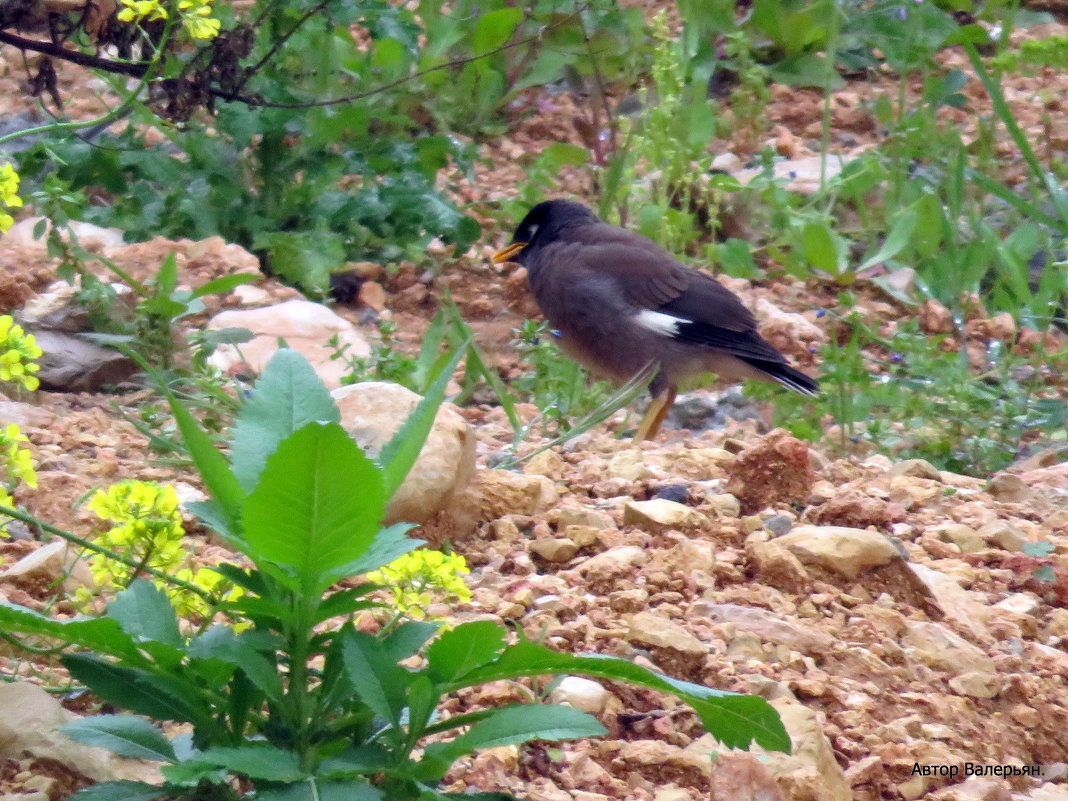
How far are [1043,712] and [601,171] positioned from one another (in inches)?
191

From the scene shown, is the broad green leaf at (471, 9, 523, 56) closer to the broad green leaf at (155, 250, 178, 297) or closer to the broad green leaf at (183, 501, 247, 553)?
the broad green leaf at (155, 250, 178, 297)

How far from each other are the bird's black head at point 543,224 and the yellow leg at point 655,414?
95 cm

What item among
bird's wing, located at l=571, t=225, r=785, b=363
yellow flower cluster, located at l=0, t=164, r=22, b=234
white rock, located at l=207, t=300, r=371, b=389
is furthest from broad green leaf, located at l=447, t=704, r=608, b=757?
bird's wing, located at l=571, t=225, r=785, b=363

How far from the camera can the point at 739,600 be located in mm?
2410

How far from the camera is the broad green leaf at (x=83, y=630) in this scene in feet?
4.92

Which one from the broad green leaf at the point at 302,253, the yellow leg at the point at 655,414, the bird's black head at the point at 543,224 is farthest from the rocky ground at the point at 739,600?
the bird's black head at the point at 543,224

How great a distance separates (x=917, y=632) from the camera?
7.81ft

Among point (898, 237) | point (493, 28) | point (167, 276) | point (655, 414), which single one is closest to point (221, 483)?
point (167, 276)

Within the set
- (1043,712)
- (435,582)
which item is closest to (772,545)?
(1043,712)

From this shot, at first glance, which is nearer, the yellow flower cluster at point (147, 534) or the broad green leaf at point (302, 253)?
the yellow flower cluster at point (147, 534)

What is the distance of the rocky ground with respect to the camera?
6.28 ft

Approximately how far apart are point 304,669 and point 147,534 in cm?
29

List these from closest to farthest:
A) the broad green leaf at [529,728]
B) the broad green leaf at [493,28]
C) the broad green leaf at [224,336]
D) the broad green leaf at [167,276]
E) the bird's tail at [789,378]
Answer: the broad green leaf at [529,728]
the broad green leaf at [224,336]
the broad green leaf at [167,276]
the bird's tail at [789,378]
the broad green leaf at [493,28]

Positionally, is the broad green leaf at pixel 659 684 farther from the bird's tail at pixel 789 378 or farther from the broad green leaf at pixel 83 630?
the bird's tail at pixel 789 378
